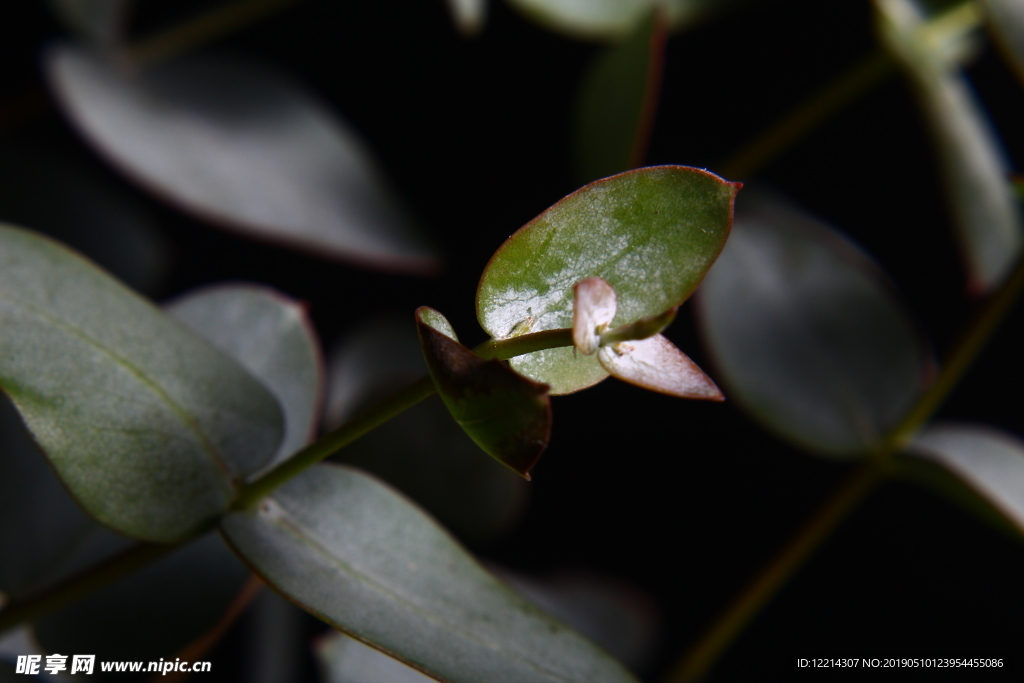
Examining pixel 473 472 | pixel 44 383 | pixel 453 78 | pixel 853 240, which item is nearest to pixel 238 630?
pixel 473 472

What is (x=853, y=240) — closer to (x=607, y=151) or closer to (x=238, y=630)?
(x=607, y=151)

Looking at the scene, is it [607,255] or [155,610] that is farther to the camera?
[155,610]

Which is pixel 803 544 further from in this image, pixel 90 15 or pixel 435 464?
pixel 90 15

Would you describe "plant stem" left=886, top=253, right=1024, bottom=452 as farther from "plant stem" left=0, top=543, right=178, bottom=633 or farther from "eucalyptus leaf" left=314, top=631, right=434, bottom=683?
"plant stem" left=0, top=543, right=178, bottom=633

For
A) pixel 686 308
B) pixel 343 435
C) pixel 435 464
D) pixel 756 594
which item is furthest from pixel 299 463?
pixel 686 308

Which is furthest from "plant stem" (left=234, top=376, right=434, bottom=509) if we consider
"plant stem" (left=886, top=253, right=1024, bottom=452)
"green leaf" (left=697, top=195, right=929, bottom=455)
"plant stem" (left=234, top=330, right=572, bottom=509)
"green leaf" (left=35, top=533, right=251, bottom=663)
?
"plant stem" (left=886, top=253, right=1024, bottom=452)

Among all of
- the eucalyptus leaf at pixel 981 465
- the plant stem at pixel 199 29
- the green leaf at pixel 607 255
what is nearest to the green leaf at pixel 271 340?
the green leaf at pixel 607 255
